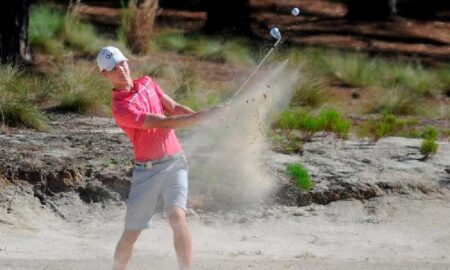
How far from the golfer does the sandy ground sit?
3.81ft

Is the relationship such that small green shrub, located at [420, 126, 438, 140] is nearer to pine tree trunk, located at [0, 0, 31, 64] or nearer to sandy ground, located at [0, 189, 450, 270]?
sandy ground, located at [0, 189, 450, 270]

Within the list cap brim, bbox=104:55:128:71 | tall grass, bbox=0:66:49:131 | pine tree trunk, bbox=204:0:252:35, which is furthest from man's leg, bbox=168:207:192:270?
pine tree trunk, bbox=204:0:252:35

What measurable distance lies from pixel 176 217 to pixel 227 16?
1105 cm

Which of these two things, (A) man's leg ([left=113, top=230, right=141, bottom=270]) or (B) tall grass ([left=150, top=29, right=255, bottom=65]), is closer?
(A) man's leg ([left=113, top=230, right=141, bottom=270])

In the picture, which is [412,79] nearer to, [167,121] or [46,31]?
[46,31]

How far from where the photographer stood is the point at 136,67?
14.2m

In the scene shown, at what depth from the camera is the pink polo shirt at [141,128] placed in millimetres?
6582

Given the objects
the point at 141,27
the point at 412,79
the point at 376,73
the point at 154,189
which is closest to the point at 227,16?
the point at 141,27

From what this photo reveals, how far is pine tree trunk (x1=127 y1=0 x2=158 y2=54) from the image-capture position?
15500mm

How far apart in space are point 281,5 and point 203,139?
11322 millimetres

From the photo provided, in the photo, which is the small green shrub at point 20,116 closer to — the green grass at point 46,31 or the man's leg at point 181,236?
the green grass at point 46,31

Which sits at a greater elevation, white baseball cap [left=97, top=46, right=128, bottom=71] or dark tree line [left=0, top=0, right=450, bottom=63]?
white baseball cap [left=97, top=46, right=128, bottom=71]

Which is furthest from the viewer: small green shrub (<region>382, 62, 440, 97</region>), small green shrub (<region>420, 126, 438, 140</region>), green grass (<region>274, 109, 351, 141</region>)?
small green shrub (<region>382, 62, 440, 97</region>)

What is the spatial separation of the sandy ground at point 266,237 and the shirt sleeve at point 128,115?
1592 millimetres
